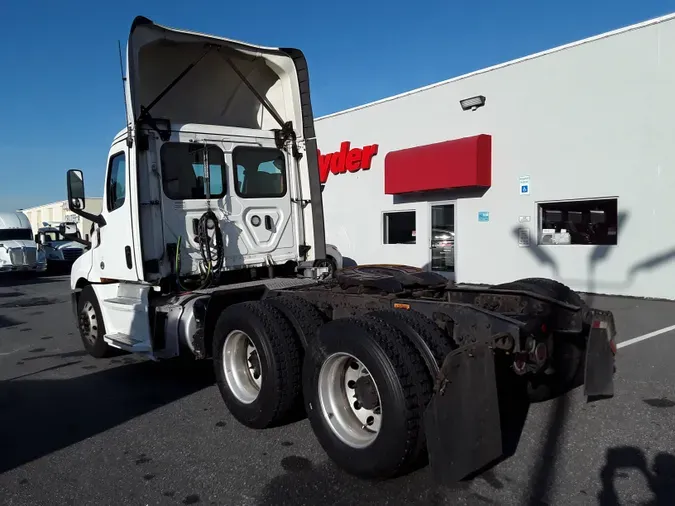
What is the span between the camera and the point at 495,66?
1341cm

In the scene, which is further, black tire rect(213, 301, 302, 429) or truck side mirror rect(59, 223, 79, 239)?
truck side mirror rect(59, 223, 79, 239)

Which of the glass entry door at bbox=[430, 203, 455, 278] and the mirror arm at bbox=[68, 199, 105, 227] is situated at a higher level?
the mirror arm at bbox=[68, 199, 105, 227]

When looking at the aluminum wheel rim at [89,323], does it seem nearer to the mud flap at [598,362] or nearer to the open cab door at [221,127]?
the open cab door at [221,127]

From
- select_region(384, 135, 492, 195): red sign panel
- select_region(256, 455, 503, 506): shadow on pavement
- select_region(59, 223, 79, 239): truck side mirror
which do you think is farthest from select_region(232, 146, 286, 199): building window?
select_region(384, 135, 492, 195): red sign panel

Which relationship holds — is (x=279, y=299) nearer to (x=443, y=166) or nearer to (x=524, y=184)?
(x=524, y=184)

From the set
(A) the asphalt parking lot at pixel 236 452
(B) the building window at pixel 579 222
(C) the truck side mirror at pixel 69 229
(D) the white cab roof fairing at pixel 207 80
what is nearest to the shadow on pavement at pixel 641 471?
(A) the asphalt parking lot at pixel 236 452

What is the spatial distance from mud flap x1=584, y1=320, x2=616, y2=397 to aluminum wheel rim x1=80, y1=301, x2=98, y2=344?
5.85 meters

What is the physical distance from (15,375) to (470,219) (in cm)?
1076

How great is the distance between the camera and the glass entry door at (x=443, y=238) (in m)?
15.2

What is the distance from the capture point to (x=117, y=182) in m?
6.61

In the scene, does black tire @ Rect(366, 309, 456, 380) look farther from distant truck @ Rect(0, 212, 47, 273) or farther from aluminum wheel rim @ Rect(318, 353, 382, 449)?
distant truck @ Rect(0, 212, 47, 273)

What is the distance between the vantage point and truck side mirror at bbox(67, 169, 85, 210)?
6.64 metres

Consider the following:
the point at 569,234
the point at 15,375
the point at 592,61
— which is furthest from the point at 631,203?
the point at 15,375

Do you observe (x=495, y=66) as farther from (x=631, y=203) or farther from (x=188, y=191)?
(x=188, y=191)
